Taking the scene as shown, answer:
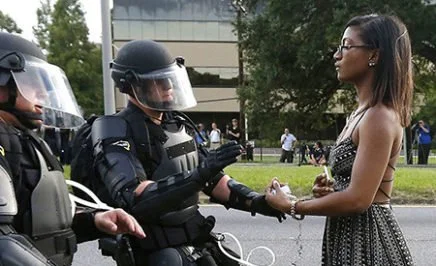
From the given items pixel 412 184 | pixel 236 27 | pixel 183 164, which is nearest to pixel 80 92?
pixel 236 27

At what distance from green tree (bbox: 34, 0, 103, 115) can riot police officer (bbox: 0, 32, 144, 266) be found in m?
25.4

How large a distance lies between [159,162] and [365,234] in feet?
2.57

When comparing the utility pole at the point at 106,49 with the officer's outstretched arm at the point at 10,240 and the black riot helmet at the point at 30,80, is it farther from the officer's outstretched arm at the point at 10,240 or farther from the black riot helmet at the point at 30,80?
the officer's outstretched arm at the point at 10,240

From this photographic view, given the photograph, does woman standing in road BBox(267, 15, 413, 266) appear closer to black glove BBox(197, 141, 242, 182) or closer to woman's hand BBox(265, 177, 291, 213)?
woman's hand BBox(265, 177, 291, 213)

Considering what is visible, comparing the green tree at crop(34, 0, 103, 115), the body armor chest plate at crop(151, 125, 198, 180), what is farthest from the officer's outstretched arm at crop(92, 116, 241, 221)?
the green tree at crop(34, 0, 103, 115)

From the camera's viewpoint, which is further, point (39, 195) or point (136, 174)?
point (136, 174)

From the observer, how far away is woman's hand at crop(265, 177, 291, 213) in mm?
2121

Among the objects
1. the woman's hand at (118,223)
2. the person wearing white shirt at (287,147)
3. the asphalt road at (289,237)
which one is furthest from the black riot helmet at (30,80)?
the person wearing white shirt at (287,147)

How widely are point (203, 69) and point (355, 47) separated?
1413 inches

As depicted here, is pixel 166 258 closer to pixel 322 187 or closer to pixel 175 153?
pixel 175 153

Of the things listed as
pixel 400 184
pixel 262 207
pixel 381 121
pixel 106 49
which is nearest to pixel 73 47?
pixel 106 49

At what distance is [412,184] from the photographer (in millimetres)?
9516

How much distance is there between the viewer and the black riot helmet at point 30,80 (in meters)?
1.82

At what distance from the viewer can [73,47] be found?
90.4 feet
